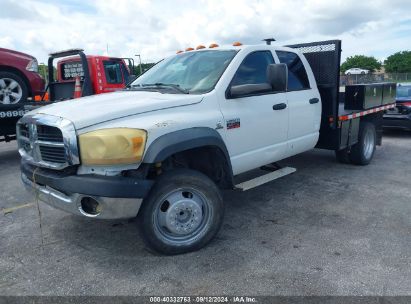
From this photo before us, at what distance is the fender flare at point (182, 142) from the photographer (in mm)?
3064

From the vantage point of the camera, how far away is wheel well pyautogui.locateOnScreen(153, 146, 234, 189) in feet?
12.2

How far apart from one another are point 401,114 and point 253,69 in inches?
249

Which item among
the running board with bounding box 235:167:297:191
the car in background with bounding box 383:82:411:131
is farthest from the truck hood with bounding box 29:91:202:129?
the car in background with bounding box 383:82:411:131

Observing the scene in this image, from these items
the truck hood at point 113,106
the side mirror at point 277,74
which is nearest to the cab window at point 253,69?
the side mirror at point 277,74

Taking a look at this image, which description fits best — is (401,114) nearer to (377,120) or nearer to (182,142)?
(377,120)

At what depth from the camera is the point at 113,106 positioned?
3340 mm

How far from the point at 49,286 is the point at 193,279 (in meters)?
1.15

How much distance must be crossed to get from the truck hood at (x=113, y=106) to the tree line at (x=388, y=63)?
305 feet

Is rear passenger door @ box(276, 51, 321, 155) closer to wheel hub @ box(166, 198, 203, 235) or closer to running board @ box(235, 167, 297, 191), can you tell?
running board @ box(235, 167, 297, 191)

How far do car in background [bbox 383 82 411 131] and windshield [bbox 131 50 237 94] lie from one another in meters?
6.35

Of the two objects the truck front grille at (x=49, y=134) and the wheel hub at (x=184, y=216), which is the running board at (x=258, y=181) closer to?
the wheel hub at (x=184, y=216)

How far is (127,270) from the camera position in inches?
127

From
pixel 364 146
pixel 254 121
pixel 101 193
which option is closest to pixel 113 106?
pixel 101 193

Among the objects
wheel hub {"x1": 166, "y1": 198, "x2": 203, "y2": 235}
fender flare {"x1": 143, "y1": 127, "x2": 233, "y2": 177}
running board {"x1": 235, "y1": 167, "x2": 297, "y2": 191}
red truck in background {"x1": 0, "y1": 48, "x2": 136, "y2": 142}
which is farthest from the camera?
red truck in background {"x1": 0, "y1": 48, "x2": 136, "y2": 142}
